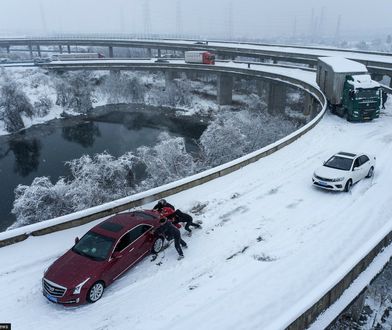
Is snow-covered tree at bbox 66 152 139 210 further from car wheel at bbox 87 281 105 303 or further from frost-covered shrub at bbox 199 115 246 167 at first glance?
car wheel at bbox 87 281 105 303

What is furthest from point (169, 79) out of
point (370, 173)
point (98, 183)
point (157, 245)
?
point (157, 245)

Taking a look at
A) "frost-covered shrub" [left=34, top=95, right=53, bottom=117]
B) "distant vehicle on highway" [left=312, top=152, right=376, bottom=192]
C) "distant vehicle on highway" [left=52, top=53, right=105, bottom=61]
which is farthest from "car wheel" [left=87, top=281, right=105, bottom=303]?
"distant vehicle on highway" [left=52, top=53, right=105, bottom=61]

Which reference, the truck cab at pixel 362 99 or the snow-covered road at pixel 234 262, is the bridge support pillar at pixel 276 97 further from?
the snow-covered road at pixel 234 262

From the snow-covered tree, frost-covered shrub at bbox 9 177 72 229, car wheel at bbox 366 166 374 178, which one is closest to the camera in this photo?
car wheel at bbox 366 166 374 178

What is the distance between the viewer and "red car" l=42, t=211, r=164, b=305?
980 centimetres

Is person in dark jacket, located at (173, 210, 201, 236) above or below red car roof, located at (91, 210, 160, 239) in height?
below

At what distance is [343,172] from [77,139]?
4307 centimetres

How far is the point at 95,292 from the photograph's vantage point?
10109 mm

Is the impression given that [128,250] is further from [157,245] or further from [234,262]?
[234,262]

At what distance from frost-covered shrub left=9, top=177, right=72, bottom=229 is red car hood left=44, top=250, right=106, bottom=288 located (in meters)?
17.4

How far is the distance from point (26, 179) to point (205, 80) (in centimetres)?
5700

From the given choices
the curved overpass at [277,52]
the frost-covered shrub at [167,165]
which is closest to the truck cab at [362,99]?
the frost-covered shrub at [167,165]

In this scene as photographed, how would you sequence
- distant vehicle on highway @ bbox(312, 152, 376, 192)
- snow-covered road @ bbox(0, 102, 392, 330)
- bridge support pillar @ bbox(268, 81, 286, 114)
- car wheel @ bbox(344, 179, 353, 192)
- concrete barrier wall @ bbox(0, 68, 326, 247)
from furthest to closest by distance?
1. bridge support pillar @ bbox(268, 81, 286, 114)
2. car wheel @ bbox(344, 179, 353, 192)
3. distant vehicle on highway @ bbox(312, 152, 376, 192)
4. concrete barrier wall @ bbox(0, 68, 326, 247)
5. snow-covered road @ bbox(0, 102, 392, 330)

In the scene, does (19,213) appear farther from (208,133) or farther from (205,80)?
(205,80)
